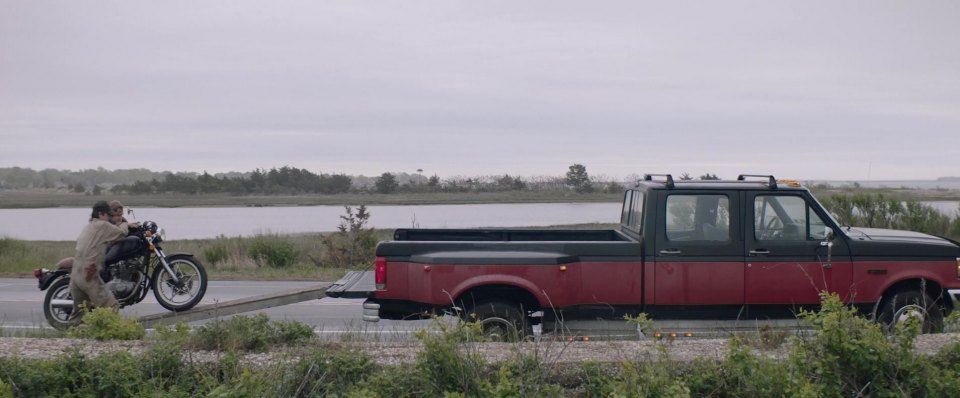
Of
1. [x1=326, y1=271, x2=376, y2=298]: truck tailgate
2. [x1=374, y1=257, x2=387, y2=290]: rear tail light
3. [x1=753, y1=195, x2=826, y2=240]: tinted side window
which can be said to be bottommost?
[x1=326, y1=271, x2=376, y2=298]: truck tailgate

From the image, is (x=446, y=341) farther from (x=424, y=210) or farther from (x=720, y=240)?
(x=424, y=210)

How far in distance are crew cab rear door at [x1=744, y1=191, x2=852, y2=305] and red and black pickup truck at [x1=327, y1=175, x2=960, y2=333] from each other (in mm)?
10

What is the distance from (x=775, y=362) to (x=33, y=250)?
80.3 ft

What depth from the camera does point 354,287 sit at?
8.96 meters

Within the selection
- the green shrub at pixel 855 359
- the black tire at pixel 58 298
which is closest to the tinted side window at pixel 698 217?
the green shrub at pixel 855 359

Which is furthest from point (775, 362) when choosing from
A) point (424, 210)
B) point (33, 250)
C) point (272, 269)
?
point (424, 210)

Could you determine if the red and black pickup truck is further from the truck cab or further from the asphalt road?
the asphalt road

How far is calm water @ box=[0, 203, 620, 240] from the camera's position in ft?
98.1

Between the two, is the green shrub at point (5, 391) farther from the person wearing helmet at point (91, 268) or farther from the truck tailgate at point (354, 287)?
the person wearing helmet at point (91, 268)

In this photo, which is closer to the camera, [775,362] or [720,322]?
[775,362]

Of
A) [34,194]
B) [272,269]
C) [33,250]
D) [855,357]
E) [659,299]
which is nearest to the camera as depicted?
[855,357]

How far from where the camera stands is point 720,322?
8695mm

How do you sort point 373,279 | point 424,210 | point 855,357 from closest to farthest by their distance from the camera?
point 855,357, point 373,279, point 424,210

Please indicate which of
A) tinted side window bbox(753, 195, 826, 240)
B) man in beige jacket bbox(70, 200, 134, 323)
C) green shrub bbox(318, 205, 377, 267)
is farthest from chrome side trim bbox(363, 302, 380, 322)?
green shrub bbox(318, 205, 377, 267)
